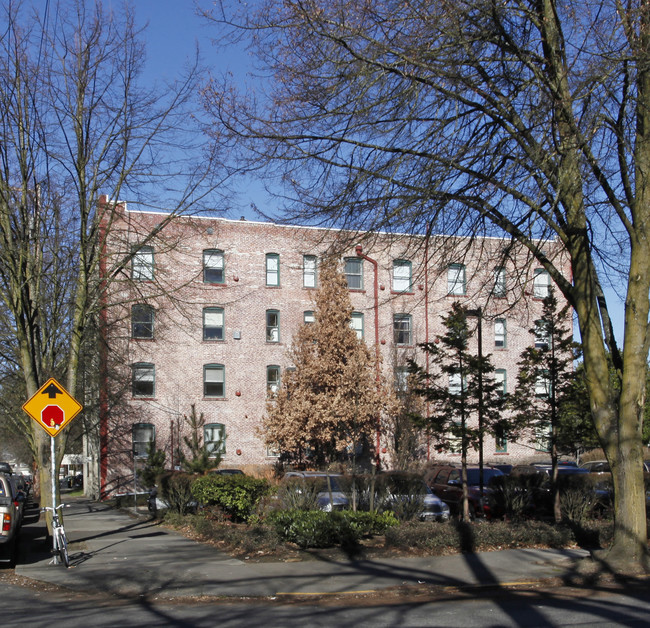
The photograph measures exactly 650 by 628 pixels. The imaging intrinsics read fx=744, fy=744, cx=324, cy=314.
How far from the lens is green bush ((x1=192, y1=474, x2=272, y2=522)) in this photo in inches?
743

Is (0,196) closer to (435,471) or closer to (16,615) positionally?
(16,615)

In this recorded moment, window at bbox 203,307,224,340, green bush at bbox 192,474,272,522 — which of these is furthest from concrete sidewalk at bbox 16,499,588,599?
window at bbox 203,307,224,340

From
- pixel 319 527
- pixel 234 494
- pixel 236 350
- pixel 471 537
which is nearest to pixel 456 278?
pixel 471 537

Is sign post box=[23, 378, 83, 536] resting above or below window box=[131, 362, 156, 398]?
below

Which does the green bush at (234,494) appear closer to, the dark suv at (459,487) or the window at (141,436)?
the dark suv at (459,487)

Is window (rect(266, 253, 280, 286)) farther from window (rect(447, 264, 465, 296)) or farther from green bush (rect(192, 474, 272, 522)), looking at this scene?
green bush (rect(192, 474, 272, 522))

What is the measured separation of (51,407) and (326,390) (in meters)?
20.3

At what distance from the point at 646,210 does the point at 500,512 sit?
1303cm

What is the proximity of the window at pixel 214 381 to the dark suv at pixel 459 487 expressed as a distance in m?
13.0

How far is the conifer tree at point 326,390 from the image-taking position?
3247 cm

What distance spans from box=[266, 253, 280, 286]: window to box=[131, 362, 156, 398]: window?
7370 millimetres

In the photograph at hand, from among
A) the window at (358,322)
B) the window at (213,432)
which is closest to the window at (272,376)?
the window at (213,432)

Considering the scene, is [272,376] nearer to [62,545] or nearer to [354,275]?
[354,275]

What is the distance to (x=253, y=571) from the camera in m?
12.0
